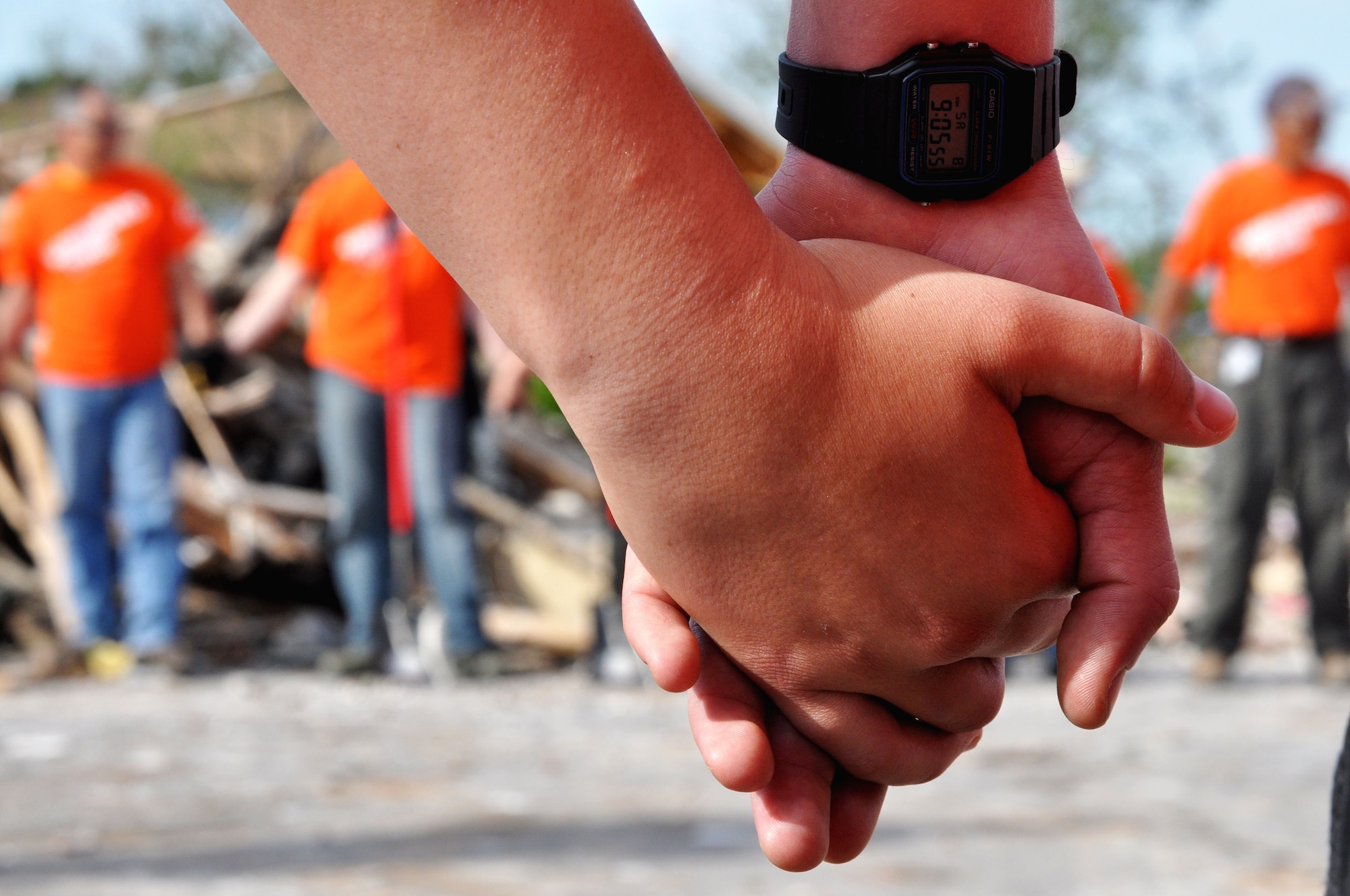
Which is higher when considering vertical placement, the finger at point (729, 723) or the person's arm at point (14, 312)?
the finger at point (729, 723)

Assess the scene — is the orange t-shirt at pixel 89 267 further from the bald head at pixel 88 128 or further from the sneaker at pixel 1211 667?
the sneaker at pixel 1211 667

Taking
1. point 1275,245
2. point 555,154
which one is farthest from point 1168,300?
point 555,154

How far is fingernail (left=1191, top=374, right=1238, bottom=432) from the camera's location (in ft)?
2.83

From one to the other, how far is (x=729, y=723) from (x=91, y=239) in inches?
187

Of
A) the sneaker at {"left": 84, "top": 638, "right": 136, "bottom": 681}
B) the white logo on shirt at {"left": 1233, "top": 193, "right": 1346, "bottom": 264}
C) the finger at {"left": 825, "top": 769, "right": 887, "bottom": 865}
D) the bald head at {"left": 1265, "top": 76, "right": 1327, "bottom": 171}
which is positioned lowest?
the sneaker at {"left": 84, "top": 638, "right": 136, "bottom": 681}

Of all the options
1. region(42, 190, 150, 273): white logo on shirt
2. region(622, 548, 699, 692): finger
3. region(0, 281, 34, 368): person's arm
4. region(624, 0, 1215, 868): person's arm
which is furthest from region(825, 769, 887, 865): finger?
region(0, 281, 34, 368): person's arm

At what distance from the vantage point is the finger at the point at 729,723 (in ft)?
2.73

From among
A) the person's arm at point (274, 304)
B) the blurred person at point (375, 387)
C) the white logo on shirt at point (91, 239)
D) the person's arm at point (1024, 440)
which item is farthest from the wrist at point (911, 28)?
the white logo on shirt at point (91, 239)

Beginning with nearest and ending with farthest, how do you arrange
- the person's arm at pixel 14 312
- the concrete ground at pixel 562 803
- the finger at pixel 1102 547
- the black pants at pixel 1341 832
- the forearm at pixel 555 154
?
the forearm at pixel 555 154, the finger at pixel 1102 547, the black pants at pixel 1341 832, the concrete ground at pixel 562 803, the person's arm at pixel 14 312

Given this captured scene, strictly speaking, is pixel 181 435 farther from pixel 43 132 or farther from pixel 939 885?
pixel 939 885

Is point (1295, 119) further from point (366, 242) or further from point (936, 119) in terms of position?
point (936, 119)

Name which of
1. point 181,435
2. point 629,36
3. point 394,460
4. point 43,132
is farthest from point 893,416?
point 43,132

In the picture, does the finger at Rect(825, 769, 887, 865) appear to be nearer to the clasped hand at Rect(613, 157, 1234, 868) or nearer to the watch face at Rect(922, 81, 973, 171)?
the clasped hand at Rect(613, 157, 1234, 868)

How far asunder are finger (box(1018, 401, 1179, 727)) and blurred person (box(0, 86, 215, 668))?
4.56 meters
